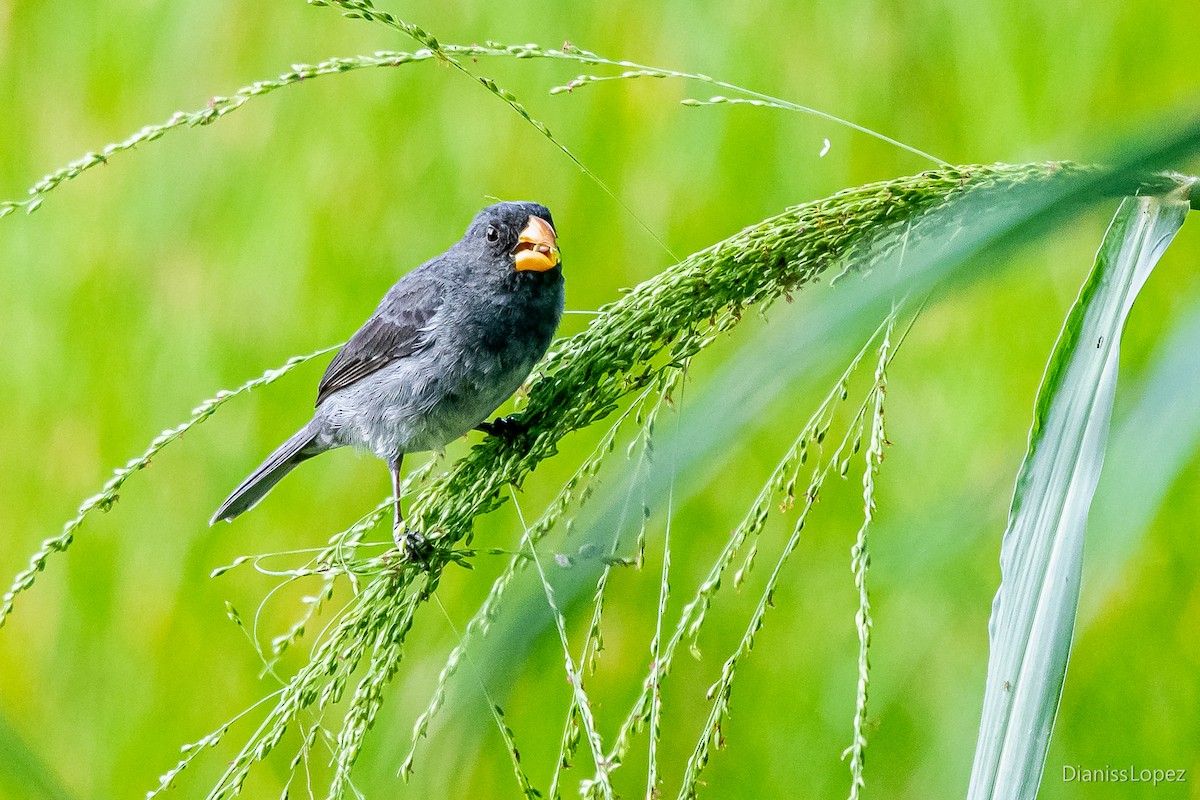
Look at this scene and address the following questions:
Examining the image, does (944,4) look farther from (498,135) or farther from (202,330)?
(202,330)

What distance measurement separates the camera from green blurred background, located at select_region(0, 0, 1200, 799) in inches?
79.2

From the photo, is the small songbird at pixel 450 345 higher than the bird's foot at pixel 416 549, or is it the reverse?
the small songbird at pixel 450 345

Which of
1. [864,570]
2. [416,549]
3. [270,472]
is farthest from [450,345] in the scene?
[864,570]

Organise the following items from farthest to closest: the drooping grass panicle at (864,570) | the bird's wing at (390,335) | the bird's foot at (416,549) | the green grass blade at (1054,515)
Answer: the bird's wing at (390,335) → the bird's foot at (416,549) → the drooping grass panicle at (864,570) → the green grass blade at (1054,515)

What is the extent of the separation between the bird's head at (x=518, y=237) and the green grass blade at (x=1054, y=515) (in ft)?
3.95

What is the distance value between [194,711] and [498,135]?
1.65m

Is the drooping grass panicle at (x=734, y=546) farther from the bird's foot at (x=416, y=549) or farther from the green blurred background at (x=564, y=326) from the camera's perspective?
Result: the green blurred background at (x=564, y=326)

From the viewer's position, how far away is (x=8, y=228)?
2900mm

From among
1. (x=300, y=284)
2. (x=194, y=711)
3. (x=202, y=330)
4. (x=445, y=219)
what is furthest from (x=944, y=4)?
(x=194, y=711)

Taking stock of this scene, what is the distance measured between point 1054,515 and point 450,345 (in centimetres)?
141

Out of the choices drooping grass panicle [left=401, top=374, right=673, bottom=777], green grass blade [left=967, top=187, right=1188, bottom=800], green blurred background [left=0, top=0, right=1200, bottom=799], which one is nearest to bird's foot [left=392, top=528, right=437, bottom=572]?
drooping grass panicle [left=401, top=374, right=673, bottom=777]

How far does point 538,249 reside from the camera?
6.69 feet

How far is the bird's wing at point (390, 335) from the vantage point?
2195 mm

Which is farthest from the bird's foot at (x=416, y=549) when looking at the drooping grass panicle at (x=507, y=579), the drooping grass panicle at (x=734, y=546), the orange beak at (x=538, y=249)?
the orange beak at (x=538, y=249)
